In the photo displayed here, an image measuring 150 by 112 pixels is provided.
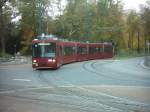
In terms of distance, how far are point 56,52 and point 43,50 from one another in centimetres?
119

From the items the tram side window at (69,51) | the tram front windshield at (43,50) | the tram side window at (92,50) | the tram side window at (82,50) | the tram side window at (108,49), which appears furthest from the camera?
the tram side window at (108,49)

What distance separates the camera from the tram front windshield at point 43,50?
33.8 meters

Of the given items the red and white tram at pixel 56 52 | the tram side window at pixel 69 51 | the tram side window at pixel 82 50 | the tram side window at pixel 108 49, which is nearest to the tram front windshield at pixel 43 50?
the red and white tram at pixel 56 52

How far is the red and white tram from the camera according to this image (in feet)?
111

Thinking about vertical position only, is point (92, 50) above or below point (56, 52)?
below

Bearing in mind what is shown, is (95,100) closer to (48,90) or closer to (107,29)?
(48,90)

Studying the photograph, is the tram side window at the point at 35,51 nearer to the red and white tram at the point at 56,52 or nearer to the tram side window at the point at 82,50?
the red and white tram at the point at 56,52

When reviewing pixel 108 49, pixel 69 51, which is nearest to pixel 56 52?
pixel 69 51

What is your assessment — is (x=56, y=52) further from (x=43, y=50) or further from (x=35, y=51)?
(x=35, y=51)

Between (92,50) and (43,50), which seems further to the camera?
(92,50)

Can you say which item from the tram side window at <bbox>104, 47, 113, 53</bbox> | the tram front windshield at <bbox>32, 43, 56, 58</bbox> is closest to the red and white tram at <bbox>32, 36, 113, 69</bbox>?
the tram front windshield at <bbox>32, 43, 56, 58</bbox>

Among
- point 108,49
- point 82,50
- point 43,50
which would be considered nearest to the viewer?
point 43,50

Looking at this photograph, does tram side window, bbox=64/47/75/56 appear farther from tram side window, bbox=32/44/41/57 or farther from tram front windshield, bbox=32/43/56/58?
tram side window, bbox=32/44/41/57

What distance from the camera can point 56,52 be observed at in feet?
114
